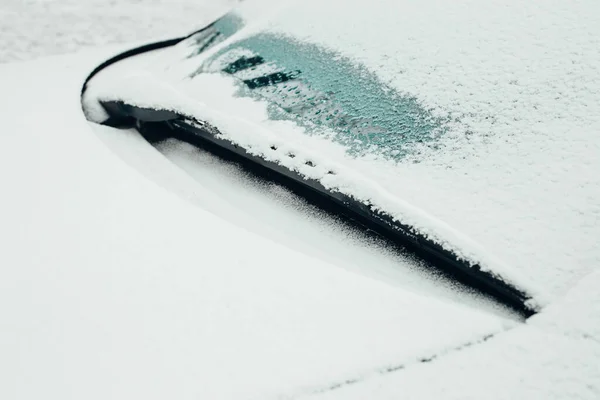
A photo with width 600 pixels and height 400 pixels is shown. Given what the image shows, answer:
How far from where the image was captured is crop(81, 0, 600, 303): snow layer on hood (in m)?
0.80

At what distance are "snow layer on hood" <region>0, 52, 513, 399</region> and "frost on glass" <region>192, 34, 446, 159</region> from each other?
323 mm

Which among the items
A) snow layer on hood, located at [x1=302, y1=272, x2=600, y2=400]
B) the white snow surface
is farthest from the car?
the white snow surface

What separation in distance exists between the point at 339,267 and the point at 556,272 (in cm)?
40

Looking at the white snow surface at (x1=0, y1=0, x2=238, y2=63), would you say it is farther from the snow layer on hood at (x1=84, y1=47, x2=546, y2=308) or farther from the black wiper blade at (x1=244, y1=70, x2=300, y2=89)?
the black wiper blade at (x1=244, y1=70, x2=300, y2=89)

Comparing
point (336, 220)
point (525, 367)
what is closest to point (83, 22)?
point (336, 220)

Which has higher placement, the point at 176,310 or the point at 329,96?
the point at 329,96

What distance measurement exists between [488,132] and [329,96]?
0.40m

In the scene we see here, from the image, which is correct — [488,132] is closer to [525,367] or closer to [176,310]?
[525,367]

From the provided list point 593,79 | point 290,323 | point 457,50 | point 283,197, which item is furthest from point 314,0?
point 290,323

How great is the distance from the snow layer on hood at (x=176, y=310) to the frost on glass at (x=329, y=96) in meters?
0.32

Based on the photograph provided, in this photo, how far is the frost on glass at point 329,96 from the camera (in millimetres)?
1006

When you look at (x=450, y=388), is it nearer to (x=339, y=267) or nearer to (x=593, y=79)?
(x=339, y=267)

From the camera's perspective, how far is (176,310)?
841 mm

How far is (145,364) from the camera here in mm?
771
